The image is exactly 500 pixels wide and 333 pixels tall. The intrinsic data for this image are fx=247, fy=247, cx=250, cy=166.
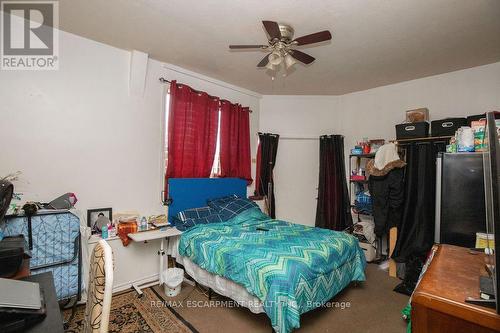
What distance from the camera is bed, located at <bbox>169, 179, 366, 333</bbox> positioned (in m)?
1.90

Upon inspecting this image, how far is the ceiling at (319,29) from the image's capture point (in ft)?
6.91

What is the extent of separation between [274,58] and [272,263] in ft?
6.22

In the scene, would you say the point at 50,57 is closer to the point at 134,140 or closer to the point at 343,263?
the point at 134,140

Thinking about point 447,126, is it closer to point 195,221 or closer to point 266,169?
point 266,169

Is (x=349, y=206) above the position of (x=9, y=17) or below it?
below

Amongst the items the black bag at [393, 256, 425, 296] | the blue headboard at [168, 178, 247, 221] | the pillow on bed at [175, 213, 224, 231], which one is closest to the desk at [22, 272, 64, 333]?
the pillow on bed at [175, 213, 224, 231]

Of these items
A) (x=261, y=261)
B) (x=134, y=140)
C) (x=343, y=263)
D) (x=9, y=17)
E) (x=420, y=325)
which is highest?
(x=9, y=17)

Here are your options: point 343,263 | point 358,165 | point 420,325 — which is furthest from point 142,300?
point 358,165

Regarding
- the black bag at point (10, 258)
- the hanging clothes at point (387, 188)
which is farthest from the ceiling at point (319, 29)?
the black bag at point (10, 258)

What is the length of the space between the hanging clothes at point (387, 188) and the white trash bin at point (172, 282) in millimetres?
2756

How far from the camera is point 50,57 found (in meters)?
2.49

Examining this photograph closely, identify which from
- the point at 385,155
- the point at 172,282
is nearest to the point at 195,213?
the point at 172,282

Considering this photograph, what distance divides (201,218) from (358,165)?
2.80 m

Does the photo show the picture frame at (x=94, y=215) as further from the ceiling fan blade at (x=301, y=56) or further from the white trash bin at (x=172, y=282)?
the ceiling fan blade at (x=301, y=56)
